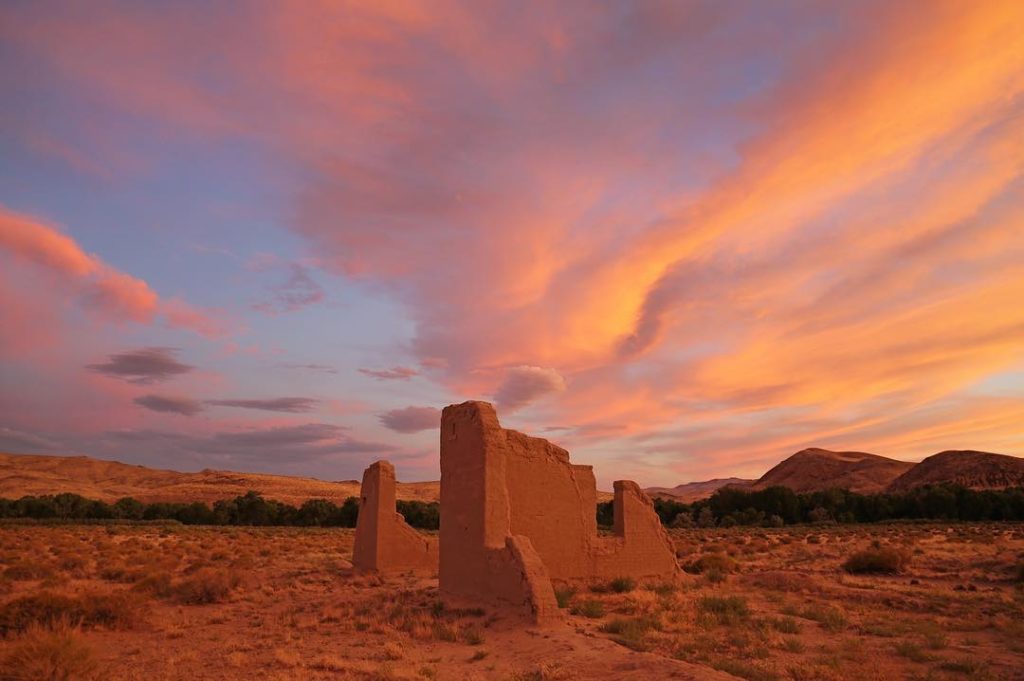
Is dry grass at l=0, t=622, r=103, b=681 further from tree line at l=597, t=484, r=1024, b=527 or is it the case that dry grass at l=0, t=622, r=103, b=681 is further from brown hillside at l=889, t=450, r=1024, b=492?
brown hillside at l=889, t=450, r=1024, b=492

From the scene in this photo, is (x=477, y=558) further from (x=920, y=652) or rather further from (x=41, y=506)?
(x=41, y=506)

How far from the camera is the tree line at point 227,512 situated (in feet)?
176

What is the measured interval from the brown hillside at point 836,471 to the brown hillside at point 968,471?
5.73 m

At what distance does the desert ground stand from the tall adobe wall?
0.65 m

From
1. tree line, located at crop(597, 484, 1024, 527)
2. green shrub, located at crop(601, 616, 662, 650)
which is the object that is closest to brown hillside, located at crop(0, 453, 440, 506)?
tree line, located at crop(597, 484, 1024, 527)

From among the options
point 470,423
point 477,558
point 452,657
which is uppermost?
point 470,423

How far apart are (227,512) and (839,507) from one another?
165 ft

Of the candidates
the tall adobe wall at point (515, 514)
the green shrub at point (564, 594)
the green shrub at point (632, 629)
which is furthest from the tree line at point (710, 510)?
the green shrub at point (632, 629)

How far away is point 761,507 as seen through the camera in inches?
2151

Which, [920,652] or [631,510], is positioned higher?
[631,510]

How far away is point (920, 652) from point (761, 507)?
48.4 metres

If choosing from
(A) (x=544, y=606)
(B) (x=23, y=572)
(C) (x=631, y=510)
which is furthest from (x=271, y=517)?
(A) (x=544, y=606)

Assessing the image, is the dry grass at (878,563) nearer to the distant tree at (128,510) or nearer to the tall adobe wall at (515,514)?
the tall adobe wall at (515,514)

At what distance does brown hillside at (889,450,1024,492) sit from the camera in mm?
65375
